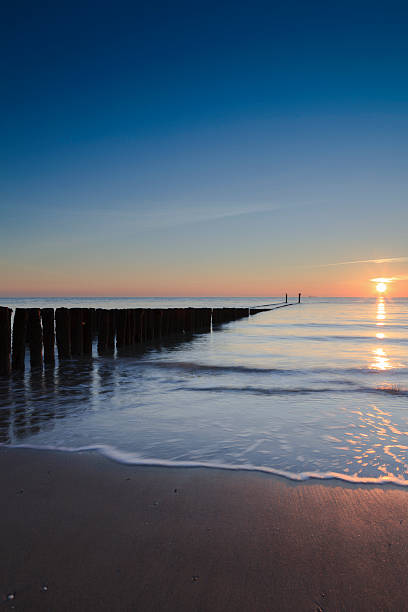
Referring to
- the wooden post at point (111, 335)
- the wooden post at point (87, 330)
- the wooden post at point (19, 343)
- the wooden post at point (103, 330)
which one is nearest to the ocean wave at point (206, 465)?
the wooden post at point (19, 343)

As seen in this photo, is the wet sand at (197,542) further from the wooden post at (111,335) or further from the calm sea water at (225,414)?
the wooden post at (111,335)

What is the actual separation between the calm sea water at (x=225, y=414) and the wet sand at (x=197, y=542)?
498mm

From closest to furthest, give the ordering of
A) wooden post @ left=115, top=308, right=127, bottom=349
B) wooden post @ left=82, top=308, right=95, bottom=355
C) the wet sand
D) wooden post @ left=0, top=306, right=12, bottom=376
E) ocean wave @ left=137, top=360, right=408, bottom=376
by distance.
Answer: the wet sand < wooden post @ left=0, top=306, right=12, bottom=376 < ocean wave @ left=137, top=360, right=408, bottom=376 < wooden post @ left=82, top=308, right=95, bottom=355 < wooden post @ left=115, top=308, right=127, bottom=349

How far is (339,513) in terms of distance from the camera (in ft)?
9.20

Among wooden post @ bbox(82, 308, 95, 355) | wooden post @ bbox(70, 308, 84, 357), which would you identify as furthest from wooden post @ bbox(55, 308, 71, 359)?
wooden post @ bbox(82, 308, 95, 355)

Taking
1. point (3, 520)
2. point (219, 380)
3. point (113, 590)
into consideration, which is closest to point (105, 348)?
point (219, 380)

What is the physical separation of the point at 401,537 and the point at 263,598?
1.04m

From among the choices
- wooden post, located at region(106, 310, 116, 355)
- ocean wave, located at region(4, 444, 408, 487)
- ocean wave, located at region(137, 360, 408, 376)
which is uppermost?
wooden post, located at region(106, 310, 116, 355)

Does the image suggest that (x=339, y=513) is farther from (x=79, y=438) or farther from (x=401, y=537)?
(x=79, y=438)

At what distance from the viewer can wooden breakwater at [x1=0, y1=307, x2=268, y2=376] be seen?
862 centimetres

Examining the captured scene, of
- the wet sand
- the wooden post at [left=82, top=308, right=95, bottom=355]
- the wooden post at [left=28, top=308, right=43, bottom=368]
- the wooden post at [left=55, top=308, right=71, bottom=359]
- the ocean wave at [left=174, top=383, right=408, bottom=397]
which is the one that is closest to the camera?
the wet sand

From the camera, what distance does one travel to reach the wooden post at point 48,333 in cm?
943

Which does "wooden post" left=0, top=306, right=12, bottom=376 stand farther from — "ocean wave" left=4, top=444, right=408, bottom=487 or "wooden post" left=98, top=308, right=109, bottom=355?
"ocean wave" left=4, top=444, right=408, bottom=487

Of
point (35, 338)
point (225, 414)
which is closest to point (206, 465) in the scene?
point (225, 414)
